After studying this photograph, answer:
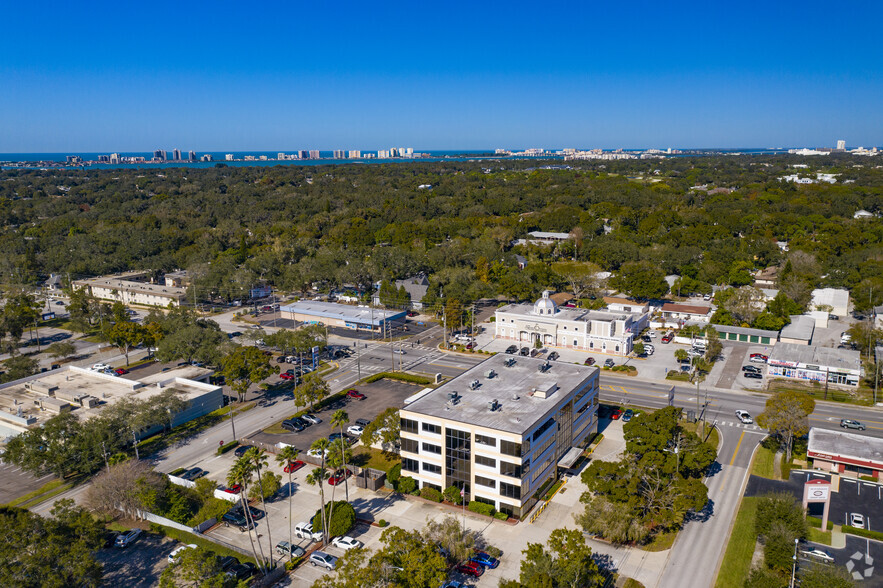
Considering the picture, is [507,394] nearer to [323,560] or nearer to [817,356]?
[323,560]

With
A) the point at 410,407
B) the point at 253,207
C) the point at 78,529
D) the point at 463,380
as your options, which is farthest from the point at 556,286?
the point at 253,207

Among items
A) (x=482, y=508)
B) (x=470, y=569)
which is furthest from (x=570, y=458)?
(x=470, y=569)

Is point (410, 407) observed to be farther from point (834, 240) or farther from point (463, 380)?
point (834, 240)

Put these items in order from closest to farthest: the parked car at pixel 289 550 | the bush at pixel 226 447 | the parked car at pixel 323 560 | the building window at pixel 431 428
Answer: the parked car at pixel 323 560, the parked car at pixel 289 550, the building window at pixel 431 428, the bush at pixel 226 447

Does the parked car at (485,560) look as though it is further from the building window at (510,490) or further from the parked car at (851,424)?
the parked car at (851,424)

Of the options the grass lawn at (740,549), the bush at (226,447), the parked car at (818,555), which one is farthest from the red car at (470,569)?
the bush at (226,447)

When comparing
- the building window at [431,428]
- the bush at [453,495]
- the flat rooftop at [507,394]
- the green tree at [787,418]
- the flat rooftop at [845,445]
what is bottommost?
the bush at [453,495]
